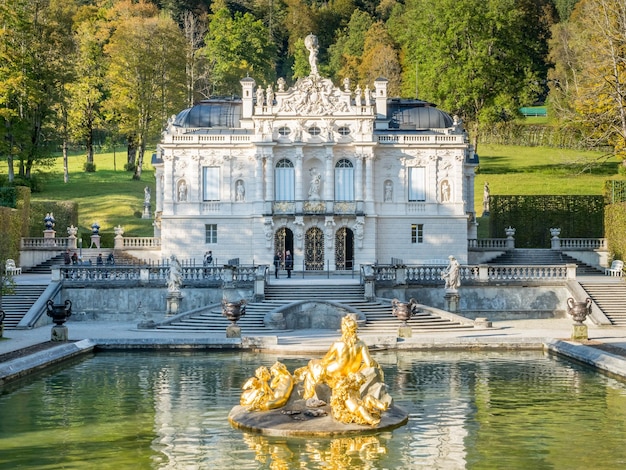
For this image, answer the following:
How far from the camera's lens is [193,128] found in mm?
53000

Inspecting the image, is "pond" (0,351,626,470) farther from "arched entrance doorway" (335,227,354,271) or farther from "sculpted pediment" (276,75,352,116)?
"sculpted pediment" (276,75,352,116)

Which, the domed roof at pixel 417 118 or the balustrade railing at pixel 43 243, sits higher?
the domed roof at pixel 417 118

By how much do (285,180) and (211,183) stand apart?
141 inches

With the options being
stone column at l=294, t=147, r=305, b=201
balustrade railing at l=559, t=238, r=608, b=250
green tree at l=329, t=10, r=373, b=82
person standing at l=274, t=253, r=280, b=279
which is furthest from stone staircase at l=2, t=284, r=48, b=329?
green tree at l=329, t=10, r=373, b=82

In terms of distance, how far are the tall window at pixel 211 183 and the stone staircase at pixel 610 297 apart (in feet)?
59.6

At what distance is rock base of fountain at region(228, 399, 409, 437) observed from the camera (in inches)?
767

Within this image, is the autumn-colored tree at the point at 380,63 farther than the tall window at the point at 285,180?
Yes

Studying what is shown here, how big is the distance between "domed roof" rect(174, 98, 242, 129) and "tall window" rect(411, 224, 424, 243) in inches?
402

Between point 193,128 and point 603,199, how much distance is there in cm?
2167

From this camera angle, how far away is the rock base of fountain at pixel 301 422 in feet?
63.9

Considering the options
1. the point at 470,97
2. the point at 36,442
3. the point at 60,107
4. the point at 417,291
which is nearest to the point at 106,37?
the point at 60,107

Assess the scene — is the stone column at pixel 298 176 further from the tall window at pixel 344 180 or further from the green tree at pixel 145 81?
the green tree at pixel 145 81

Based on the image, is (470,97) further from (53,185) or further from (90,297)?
(90,297)

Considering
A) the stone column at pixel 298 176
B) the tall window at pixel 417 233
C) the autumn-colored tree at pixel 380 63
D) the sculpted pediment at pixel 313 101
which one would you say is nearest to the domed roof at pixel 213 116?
the sculpted pediment at pixel 313 101
